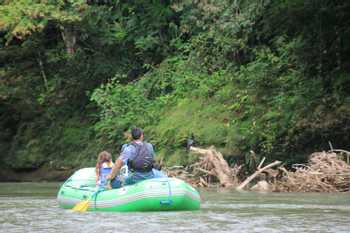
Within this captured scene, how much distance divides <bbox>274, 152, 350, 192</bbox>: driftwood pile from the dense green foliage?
2.14 metres

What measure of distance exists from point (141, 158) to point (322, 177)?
680 cm

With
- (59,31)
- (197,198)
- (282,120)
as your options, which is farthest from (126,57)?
(197,198)

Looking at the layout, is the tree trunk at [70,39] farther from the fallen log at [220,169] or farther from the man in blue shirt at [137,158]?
the man in blue shirt at [137,158]

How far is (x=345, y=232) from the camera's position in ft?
39.7

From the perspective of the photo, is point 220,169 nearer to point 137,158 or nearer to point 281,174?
point 281,174

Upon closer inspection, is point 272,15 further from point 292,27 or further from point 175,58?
point 175,58

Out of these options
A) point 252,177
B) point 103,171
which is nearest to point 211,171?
point 252,177

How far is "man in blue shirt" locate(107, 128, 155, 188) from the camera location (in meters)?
15.9

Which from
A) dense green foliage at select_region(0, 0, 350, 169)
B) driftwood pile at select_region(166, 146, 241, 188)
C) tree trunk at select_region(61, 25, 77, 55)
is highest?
tree trunk at select_region(61, 25, 77, 55)

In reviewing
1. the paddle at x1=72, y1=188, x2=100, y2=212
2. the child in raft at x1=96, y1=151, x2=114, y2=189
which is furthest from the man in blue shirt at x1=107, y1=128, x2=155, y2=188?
the child in raft at x1=96, y1=151, x2=114, y2=189

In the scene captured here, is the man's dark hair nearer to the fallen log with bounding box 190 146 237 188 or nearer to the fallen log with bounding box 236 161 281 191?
the fallen log with bounding box 236 161 281 191

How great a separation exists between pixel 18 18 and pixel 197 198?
1751 centimetres

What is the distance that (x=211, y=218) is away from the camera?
14.3m

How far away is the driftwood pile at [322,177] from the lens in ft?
69.6
